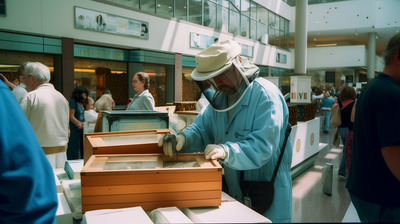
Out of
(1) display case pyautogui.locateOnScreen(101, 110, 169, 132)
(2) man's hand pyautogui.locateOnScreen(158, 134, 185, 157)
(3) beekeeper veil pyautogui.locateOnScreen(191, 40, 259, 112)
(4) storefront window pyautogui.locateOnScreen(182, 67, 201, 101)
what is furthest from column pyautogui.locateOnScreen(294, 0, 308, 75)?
(2) man's hand pyautogui.locateOnScreen(158, 134, 185, 157)

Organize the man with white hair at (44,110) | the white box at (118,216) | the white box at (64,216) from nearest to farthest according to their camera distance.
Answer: the white box at (118,216) < the white box at (64,216) < the man with white hair at (44,110)

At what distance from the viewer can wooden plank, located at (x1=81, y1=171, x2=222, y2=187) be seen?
134 centimetres

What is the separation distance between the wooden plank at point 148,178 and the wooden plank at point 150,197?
0.20 feet

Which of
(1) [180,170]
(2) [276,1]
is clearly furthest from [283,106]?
(2) [276,1]

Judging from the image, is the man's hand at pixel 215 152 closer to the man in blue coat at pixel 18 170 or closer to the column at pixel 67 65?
the man in blue coat at pixel 18 170

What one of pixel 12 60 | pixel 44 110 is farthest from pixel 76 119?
pixel 12 60

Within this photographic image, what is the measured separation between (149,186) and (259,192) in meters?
0.79

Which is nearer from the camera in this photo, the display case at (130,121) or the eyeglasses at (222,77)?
the eyeglasses at (222,77)

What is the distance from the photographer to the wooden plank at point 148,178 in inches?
52.8

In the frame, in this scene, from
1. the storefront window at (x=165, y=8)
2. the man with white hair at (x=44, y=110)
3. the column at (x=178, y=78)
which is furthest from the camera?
the column at (x=178, y=78)

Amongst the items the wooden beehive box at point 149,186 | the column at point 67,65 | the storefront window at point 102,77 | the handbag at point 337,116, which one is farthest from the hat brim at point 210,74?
the storefront window at point 102,77

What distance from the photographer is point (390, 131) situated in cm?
165

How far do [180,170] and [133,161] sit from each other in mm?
369

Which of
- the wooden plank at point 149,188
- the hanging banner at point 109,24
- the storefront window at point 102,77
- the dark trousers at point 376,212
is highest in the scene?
the hanging banner at point 109,24
